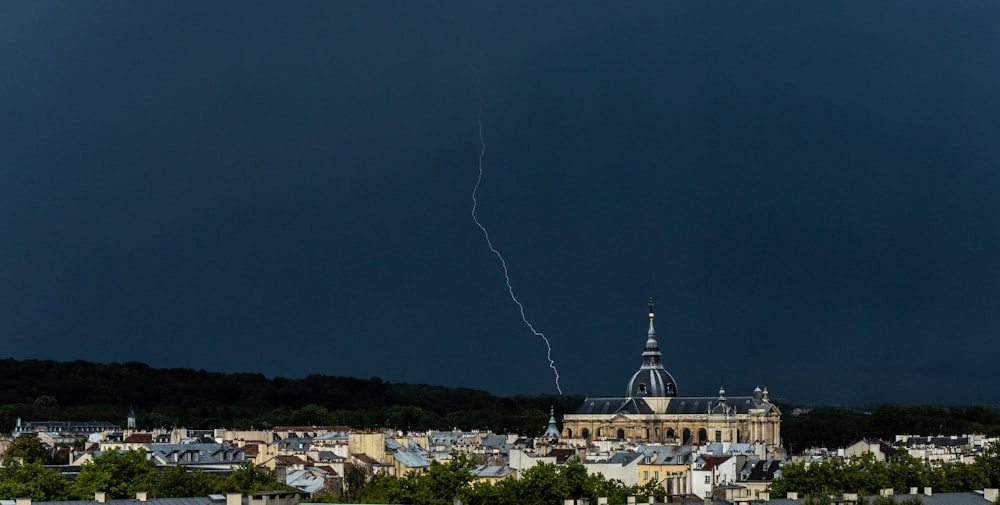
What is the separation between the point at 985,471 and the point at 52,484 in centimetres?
4934

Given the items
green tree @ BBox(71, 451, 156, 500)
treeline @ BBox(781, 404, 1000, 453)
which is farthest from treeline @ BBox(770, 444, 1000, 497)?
treeline @ BBox(781, 404, 1000, 453)

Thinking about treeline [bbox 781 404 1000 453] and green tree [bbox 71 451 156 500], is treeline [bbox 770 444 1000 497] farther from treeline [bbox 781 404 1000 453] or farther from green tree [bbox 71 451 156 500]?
treeline [bbox 781 404 1000 453]

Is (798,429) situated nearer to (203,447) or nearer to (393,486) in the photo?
(203,447)

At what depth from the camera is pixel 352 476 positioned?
314ft

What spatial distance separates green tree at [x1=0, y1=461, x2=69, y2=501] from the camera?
6544 cm

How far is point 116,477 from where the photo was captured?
69375 mm

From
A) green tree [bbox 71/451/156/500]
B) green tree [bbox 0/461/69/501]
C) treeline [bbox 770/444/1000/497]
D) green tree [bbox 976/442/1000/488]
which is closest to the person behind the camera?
green tree [bbox 0/461/69/501]

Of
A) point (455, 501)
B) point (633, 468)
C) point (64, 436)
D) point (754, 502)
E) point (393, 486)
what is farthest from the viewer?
point (64, 436)

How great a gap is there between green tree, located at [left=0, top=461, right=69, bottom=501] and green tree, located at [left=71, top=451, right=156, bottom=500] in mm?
741

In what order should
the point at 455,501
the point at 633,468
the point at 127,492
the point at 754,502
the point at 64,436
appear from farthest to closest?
the point at 64,436 < the point at 633,468 < the point at 127,492 < the point at 455,501 < the point at 754,502

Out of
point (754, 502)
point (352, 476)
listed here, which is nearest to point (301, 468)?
point (352, 476)

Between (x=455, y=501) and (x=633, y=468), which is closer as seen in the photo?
(x=455, y=501)

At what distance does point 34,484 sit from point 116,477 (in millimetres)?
3885

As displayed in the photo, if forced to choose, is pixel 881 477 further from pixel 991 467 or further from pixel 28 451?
pixel 28 451
